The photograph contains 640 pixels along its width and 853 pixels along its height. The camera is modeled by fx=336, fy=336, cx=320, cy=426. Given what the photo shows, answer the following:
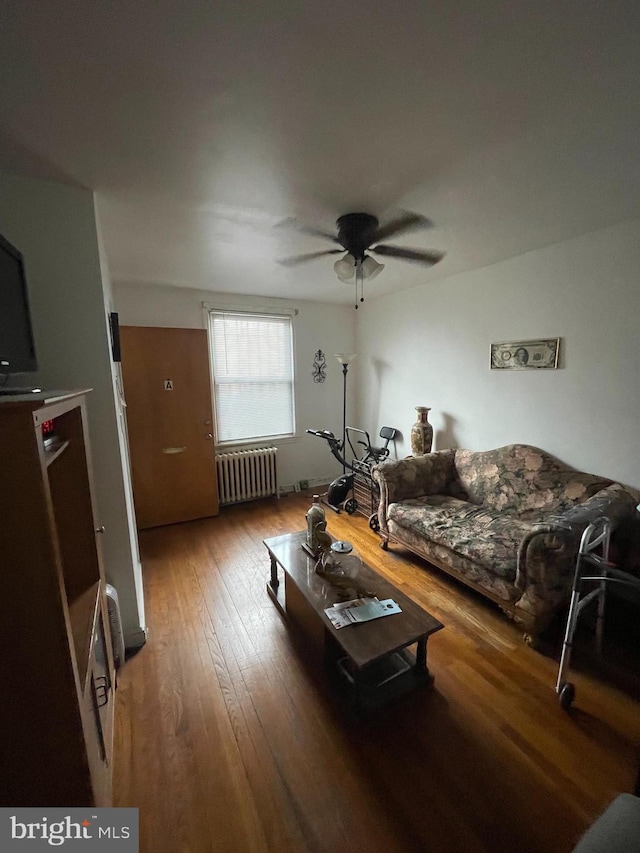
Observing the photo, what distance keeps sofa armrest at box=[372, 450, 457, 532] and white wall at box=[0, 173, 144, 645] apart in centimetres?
198

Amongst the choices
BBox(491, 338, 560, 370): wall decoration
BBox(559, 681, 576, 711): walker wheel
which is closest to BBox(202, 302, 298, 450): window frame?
BBox(491, 338, 560, 370): wall decoration

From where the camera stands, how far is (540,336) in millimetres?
2615

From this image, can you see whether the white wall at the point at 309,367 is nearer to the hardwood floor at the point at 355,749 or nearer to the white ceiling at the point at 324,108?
the white ceiling at the point at 324,108

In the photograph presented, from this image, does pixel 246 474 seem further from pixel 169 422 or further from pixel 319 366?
pixel 319 366

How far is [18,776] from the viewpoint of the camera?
2.80 feet

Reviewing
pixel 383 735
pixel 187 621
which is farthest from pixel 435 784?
pixel 187 621

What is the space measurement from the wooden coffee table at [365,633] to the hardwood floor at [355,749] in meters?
0.10

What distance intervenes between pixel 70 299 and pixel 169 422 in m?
1.88

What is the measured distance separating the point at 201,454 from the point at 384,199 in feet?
9.19

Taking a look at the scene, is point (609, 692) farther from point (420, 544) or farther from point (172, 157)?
point (172, 157)

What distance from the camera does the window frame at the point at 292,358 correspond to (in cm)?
367

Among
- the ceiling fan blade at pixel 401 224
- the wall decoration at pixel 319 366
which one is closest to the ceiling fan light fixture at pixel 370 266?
the ceiling fan blade at pixel 401 224

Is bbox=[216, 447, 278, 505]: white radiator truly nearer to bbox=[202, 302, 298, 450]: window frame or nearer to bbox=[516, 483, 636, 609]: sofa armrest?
bbox=[202, 302, 298, 450]: window frame

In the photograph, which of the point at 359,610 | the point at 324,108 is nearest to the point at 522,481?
the point at 359,610
